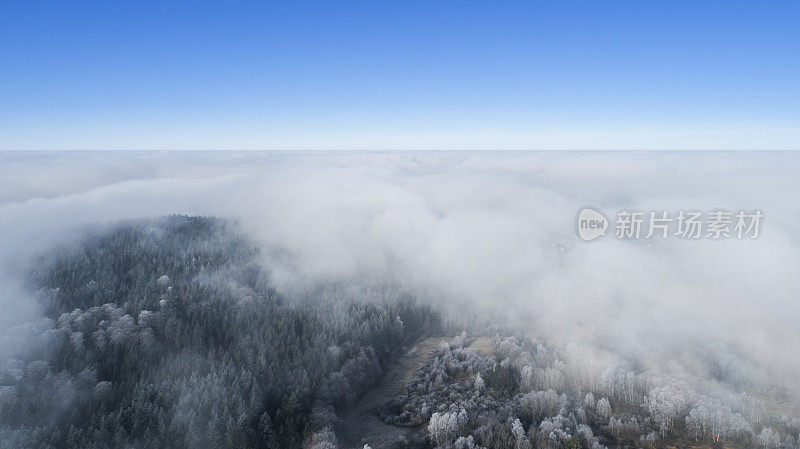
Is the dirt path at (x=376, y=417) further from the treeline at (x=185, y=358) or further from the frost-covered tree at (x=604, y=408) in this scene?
the frost-covered tree at (x=604, y=408)

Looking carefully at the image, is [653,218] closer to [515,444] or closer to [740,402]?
[515,444]

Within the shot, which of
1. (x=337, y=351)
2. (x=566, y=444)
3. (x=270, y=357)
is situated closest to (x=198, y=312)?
(x=270, y=357)

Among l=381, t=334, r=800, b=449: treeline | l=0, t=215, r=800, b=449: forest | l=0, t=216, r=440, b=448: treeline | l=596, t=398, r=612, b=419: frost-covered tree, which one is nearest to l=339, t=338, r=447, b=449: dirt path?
l=0, t=215, r=800, b=449: forest

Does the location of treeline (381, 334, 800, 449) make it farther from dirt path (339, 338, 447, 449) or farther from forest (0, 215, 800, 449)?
dirt path (339, 338, 447, 449)

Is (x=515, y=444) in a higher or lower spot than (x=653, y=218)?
lower

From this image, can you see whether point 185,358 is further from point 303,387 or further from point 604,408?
point 604,408

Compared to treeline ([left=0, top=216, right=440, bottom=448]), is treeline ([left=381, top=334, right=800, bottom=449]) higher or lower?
lower
